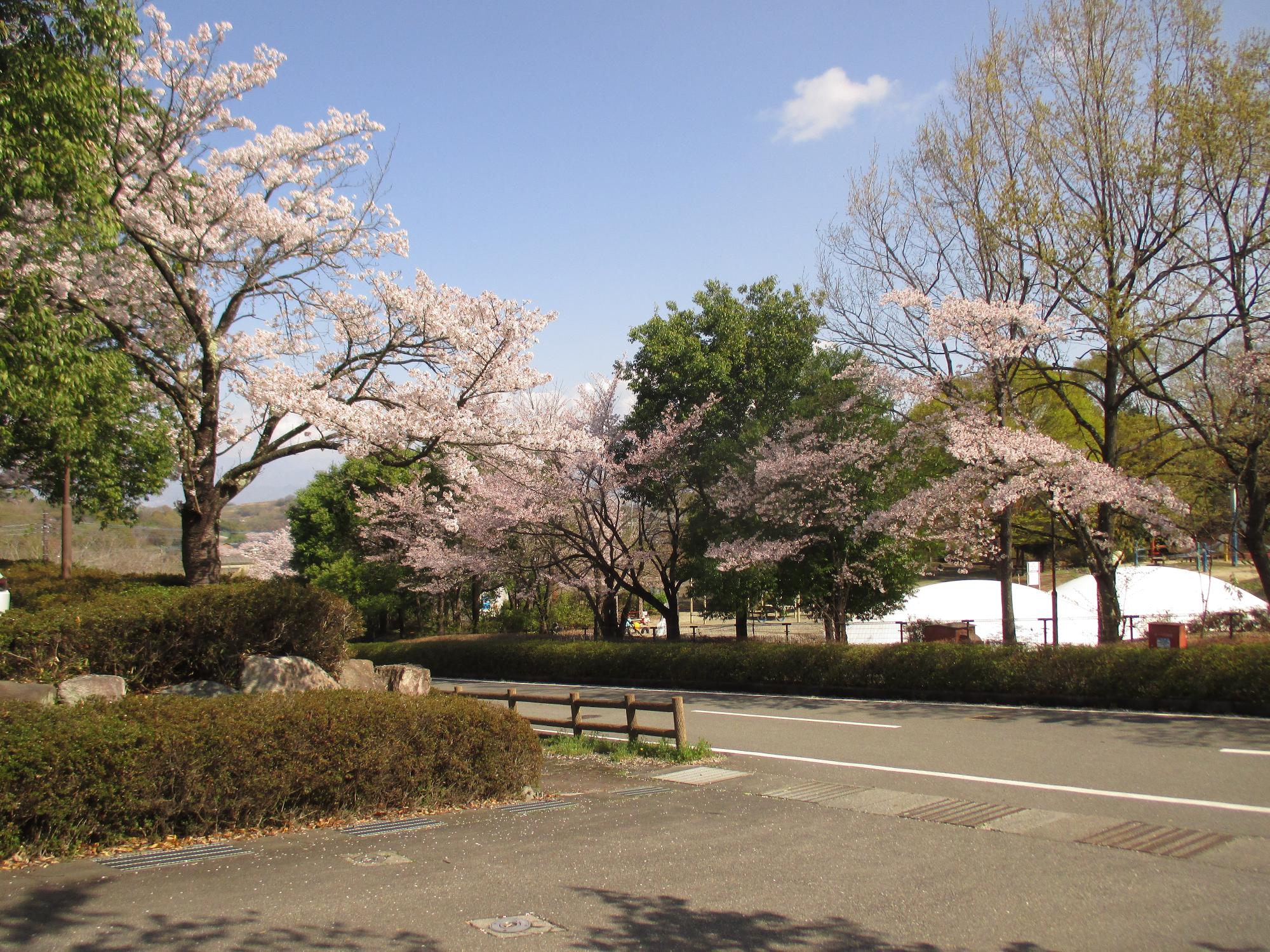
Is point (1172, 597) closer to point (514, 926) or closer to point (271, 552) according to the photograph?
point (514, 926)

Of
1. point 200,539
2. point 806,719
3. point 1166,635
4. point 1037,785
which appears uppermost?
point 200,539

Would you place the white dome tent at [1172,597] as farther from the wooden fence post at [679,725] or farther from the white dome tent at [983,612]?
the wooden fence post at [679,725]

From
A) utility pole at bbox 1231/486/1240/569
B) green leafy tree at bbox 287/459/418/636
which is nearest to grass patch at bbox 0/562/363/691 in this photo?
utility pole at bbox 1231/486/1240/569

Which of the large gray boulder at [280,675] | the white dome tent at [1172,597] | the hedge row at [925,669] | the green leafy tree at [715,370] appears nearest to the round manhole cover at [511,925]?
the large gray boulder at [280,675]

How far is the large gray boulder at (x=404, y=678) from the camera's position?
12.8m

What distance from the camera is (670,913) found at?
5.33 m

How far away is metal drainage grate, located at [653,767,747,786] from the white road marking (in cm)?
400

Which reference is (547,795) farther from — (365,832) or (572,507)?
(572,507)

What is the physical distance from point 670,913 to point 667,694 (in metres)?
14.7

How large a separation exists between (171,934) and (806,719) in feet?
39.4

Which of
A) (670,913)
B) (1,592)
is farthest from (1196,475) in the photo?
(1,592)

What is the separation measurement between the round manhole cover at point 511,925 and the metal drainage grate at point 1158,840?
4646 mm

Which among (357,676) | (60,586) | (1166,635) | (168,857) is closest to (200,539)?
(357,676)

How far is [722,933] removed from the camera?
501 cm
